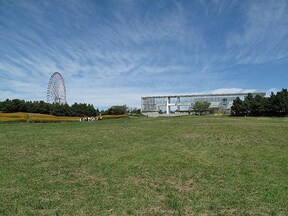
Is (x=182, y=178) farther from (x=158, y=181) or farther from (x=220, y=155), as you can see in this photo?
(x=220, y=155)

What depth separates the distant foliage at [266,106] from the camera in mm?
73500

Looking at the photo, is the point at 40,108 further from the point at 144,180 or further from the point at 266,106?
the point at 144,180

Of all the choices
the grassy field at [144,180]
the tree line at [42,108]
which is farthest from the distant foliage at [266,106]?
the grassy field at [144,180]

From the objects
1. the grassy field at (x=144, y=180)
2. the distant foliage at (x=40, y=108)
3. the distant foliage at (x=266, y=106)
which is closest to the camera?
the grassy field at (x=144, y=180)

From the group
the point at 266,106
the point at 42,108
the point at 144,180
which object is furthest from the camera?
the point at 42,108

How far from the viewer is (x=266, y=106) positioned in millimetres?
Answer: 77812

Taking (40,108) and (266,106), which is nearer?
(266,106)

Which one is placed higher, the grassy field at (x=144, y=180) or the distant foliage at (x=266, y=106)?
the distant foliage at (x=266, y=106)

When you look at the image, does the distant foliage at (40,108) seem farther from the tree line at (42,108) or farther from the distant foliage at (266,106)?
the distant foliage at (266,106)

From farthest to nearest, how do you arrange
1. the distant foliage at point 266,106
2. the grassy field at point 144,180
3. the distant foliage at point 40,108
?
the distant foliage at point 40,108, the distant foliage at point 266,106, the grassy field at point 144,180

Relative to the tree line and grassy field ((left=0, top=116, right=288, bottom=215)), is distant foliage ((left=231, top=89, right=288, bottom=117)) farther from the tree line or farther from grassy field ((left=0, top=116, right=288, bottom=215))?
grassy field ((left=0, top=116, right=288, bottom=215))

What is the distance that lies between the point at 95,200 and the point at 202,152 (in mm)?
7568

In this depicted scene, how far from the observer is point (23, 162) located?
11008 mm

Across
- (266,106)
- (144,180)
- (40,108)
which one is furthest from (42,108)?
(144,180)
